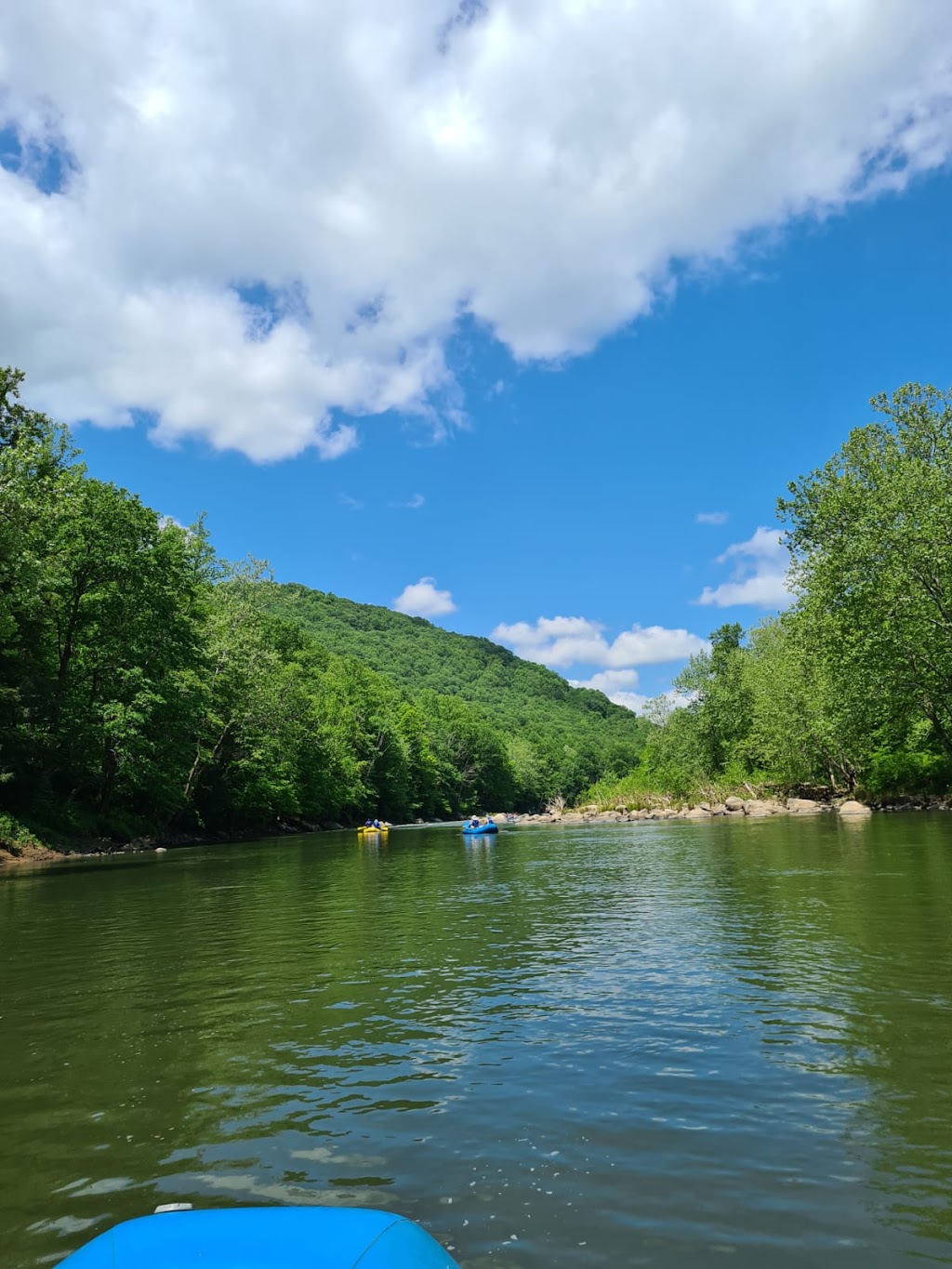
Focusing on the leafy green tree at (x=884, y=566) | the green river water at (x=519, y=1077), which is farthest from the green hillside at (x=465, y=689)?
the green river water at (x=519, y=1077)

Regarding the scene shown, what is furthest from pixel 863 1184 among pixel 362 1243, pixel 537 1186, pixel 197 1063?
pixel 197 1063

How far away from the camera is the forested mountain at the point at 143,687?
33250 mm

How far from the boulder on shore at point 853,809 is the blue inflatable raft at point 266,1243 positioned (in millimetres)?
46883

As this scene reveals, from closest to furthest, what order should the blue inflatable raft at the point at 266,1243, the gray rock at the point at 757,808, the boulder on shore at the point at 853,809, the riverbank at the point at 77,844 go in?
the blue inflatable raft at the point at 266,1243, the riverbank at the point at 77,844, the boulder on shore at the point at 853,809, the gray rock at the point at 757,808

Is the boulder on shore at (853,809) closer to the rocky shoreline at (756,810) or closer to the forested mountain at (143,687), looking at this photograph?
the rocky shoreline at (756,810)

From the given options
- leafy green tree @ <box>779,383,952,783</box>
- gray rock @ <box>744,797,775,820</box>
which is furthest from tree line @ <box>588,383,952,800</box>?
gray rock @ <box>744,797,775,820</box>

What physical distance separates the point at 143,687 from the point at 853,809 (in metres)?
38.5

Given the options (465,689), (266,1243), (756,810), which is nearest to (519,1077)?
(266,1243)

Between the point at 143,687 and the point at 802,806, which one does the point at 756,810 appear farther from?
the point at 143,687

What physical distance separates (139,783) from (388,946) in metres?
33.8

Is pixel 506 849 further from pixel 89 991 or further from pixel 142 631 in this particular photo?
pixel 89 991

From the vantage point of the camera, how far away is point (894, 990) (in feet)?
28.3

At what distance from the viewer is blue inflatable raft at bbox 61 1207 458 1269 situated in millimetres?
3084

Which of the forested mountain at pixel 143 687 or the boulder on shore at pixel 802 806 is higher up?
the forested mountain at pixel 143 687
